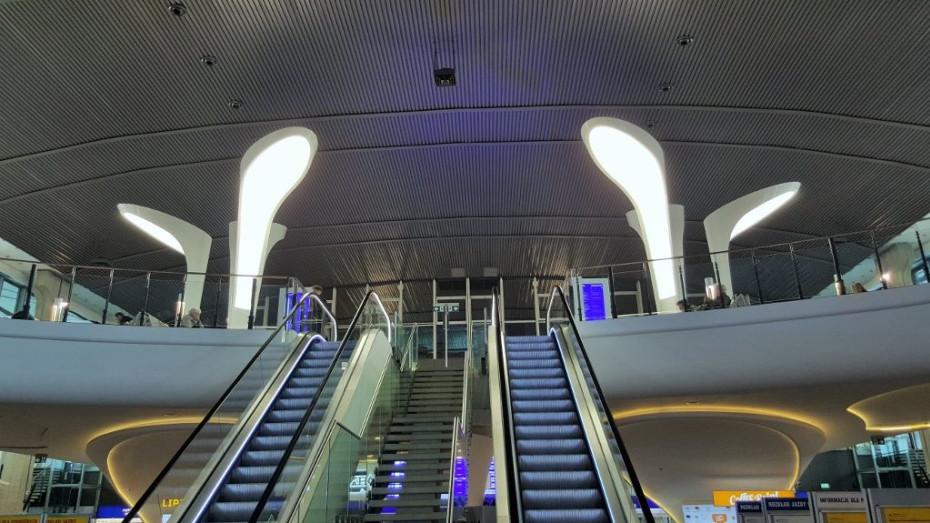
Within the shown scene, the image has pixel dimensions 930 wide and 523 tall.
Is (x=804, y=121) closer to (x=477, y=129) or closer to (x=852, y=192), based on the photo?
(x=852, y=192)

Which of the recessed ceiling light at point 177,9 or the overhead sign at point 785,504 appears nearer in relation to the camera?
the overhead sign at point 785,504

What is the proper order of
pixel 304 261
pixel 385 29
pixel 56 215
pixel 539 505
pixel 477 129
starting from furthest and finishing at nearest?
pixel 304 261 → pixel 56 215 → pixel 477 129 → pixel 385 29 → pixel 539 505

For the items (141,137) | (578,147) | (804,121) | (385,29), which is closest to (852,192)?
(804,121)

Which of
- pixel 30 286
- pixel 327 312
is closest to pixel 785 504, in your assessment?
pixel 327 312

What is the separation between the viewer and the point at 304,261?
2203 centimetres

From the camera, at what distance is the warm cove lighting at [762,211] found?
16.6 metres

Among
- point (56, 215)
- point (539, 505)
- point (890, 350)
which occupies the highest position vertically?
point (56, 215)

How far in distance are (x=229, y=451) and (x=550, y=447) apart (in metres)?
3.21

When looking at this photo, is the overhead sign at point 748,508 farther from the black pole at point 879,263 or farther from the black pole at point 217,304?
the black pole at point 217,304

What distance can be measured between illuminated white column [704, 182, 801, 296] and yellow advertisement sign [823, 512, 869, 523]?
943 cm

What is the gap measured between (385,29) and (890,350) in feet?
29.5

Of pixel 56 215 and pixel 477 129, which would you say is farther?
pixel 56 215

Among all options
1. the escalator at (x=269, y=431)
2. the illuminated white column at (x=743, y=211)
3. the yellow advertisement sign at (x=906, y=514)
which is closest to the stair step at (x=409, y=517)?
the escalator at (x=269, y=431)

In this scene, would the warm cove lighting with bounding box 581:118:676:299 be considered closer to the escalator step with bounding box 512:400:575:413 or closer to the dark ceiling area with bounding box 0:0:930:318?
the dark ceiling area with bounding box 0:0:930:318
